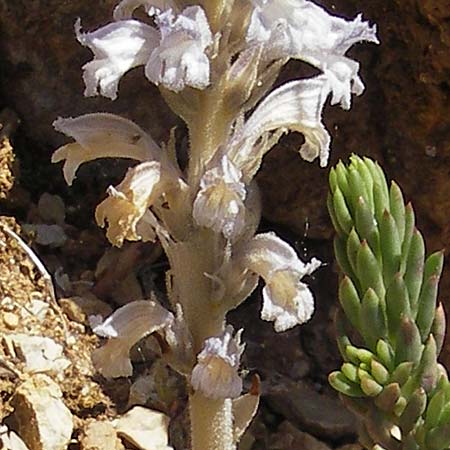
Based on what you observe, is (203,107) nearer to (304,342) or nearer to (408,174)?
(408,174)

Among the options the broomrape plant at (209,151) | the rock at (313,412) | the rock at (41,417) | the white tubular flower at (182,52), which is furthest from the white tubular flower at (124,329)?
the rock at (313,412)

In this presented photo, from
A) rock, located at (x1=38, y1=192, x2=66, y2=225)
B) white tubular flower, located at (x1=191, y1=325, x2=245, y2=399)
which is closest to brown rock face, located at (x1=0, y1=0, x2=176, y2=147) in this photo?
rock, located at (x1=38, y1=192, x2=66, y2=225)

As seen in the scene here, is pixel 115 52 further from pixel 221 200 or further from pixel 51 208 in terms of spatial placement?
pixel 51 208

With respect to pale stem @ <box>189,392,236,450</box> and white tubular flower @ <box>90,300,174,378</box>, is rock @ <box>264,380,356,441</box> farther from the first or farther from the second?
white tubular flower @ <box>90,300,174,378</box>

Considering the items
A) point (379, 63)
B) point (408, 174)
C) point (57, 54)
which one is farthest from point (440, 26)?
point (57, 54)

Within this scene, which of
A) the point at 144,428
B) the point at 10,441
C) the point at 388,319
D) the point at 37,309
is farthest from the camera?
the point at 37,309

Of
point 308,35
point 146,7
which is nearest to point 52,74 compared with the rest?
point 146,7

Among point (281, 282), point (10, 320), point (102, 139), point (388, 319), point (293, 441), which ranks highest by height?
point (102, 139)
